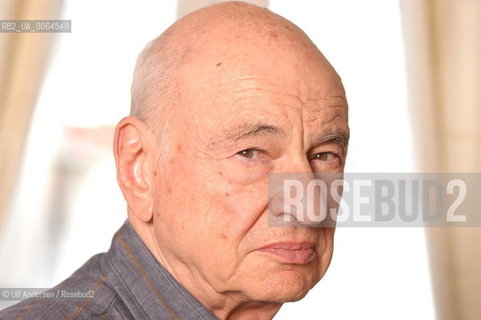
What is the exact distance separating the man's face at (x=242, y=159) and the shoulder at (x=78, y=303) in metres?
0.15

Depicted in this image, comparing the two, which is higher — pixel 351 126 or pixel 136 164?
pixel 351 126

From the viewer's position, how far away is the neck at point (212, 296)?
1464mm

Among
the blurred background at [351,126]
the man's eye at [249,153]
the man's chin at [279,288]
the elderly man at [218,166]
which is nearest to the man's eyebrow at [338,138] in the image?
the elderly man at [218,166]

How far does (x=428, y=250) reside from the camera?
9.30ft

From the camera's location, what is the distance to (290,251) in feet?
4.63

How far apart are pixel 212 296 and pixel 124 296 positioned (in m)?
0.15

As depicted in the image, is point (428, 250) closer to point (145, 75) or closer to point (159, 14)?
point (159, 14)

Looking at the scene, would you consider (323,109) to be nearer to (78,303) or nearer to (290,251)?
(290,251)

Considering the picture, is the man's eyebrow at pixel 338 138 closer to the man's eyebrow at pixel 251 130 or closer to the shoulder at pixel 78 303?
Result: the man's eyebrow at pixel 251 130

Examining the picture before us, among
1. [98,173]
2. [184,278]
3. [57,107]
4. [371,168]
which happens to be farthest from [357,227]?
[184,278]

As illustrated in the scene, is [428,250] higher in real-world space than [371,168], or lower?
lower

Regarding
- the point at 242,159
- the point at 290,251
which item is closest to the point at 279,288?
the point at 290,251

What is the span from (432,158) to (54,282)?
1305 millimetres

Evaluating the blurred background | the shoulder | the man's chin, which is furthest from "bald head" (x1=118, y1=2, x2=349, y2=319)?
the blurred background
